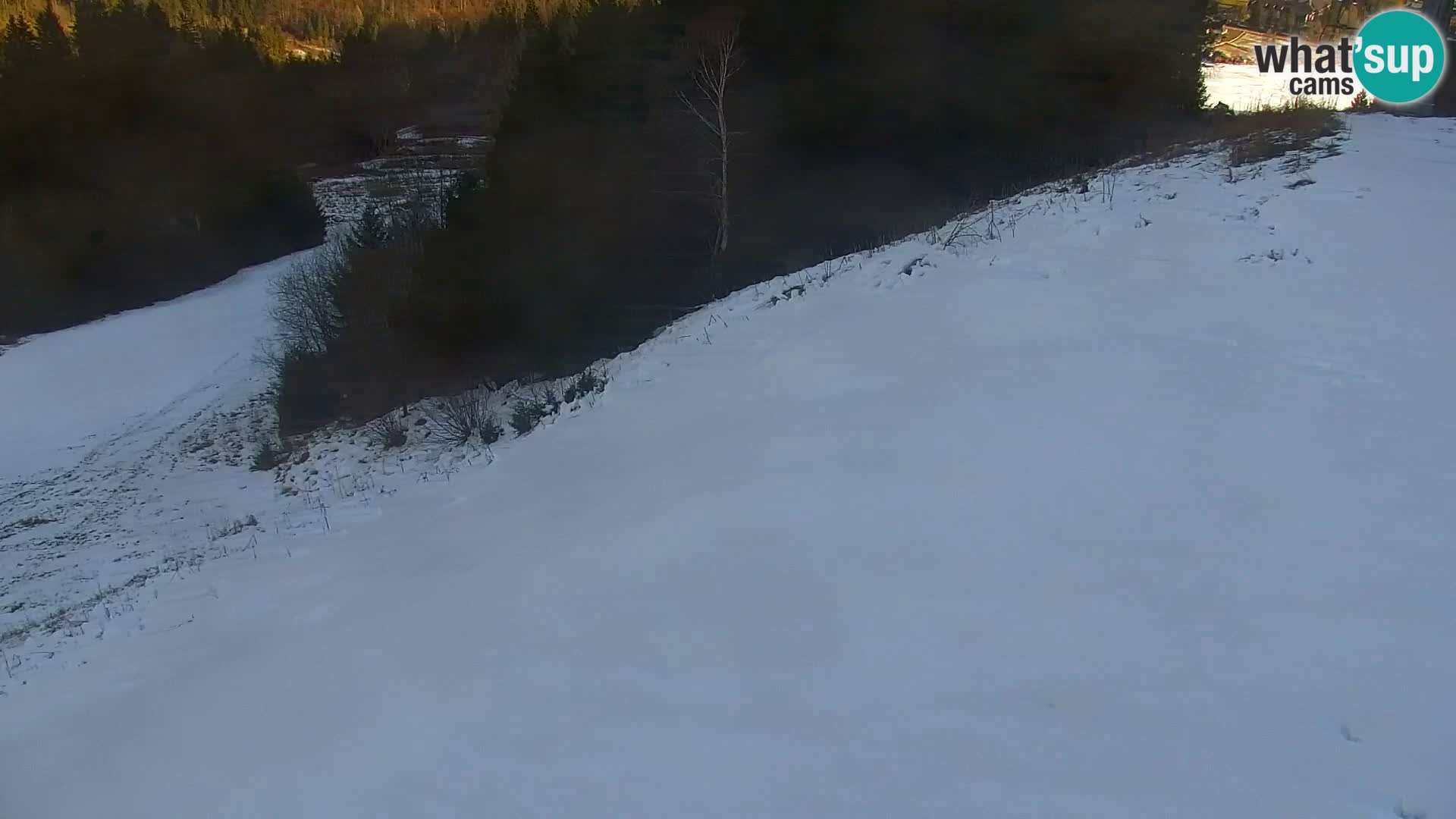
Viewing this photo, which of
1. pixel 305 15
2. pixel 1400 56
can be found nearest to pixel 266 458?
pixel 1400 56

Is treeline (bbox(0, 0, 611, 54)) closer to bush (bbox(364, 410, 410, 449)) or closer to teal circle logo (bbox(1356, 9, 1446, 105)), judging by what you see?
bush (bbox(364, 410, 410, 449))

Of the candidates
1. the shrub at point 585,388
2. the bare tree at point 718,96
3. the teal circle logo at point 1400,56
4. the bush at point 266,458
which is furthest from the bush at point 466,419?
the teal circle logo at point 1400,56

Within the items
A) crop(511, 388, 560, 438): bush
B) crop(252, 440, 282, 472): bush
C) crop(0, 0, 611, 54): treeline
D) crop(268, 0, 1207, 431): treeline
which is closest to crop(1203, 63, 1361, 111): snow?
crop(268, 0, 1207, 431): treeline

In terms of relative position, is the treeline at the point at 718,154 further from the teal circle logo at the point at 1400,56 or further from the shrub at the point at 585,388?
the shrub at the point at 585,388

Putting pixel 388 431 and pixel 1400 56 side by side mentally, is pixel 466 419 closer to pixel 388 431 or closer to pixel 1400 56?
pixel 388 431

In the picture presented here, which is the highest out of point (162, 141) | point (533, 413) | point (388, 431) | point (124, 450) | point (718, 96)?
point (162, 141)

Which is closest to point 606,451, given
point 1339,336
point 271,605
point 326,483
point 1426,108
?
point 271,605

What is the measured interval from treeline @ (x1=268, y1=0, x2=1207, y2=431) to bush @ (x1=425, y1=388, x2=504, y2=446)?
0.83m

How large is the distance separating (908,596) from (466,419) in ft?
32.8

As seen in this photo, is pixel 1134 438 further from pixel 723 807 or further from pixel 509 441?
pixel 509 441

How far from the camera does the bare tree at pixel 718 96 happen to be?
642 inches

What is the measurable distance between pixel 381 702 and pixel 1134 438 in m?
4.45

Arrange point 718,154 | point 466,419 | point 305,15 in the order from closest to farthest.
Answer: point 466,419 < point 718,154 < point 305,15

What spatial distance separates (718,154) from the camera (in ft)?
55.8
